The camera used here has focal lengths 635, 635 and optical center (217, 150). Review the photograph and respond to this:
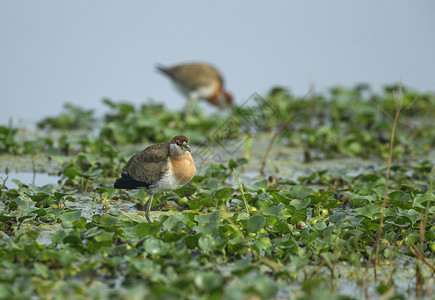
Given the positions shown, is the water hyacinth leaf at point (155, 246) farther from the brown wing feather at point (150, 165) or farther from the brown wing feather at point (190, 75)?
the brown wing feather at point (190, 75)

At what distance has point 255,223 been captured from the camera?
15.6ft

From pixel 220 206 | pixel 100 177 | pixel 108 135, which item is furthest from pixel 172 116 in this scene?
pixel 220 206

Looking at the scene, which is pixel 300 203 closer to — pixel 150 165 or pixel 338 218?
pixel 338 218

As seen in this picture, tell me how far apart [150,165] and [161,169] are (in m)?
0.14

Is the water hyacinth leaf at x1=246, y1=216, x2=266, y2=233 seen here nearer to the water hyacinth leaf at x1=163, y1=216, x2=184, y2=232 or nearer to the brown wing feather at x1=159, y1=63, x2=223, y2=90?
the water hyacinth leaf at x1=163, y1=216, x2=184, y2=232

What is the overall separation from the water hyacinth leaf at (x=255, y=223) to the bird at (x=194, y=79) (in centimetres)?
713

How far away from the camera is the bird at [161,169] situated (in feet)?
17.4

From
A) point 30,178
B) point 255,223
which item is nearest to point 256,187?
point 255,223

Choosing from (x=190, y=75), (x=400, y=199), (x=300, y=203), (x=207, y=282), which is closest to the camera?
(x=207, y=282)

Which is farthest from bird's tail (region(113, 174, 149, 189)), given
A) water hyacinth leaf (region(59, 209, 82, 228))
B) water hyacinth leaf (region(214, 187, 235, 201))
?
water hyacinth leaf (region(59, 209, 82, 228))

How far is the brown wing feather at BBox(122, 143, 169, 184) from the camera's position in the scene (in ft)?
17.4

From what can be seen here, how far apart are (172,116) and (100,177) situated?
3.31 metres

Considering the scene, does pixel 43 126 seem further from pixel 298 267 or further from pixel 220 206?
pixel 298 267

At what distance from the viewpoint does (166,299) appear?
3.26 metres
